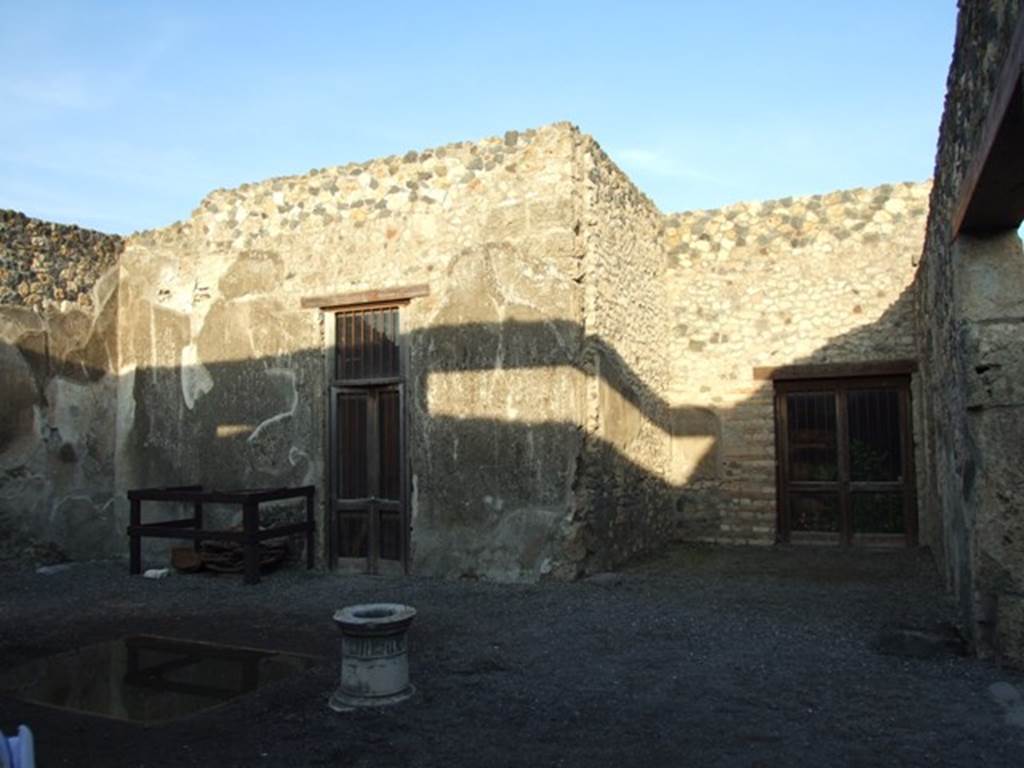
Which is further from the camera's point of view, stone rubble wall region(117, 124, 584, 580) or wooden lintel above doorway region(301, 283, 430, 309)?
wooden lintel above doorway region(301, 283, 430, 309)

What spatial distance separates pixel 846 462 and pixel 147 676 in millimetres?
7607

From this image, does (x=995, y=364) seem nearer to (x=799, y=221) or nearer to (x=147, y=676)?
(x=147, y=676)

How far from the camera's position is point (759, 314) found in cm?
1016

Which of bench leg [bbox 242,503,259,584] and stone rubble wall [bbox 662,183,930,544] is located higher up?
stone rubble wall [bbox 662,183,930,544]

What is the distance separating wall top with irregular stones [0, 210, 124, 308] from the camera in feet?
30.0

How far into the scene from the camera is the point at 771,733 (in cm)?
379

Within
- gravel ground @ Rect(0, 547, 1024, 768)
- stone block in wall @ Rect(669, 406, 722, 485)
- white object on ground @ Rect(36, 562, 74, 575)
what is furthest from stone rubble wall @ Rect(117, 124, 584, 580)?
stone block in wall @ Rect(669, 406, 722, 485)

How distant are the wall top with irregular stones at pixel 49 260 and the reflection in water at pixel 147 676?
16.7ft

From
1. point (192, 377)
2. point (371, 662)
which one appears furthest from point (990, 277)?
point (192, 377)

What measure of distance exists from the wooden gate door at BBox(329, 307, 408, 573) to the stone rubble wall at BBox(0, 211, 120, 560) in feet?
10.4

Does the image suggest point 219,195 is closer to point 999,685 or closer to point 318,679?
point 318,679

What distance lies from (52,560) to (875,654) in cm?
838

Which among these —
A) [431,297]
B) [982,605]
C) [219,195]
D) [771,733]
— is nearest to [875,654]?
[982,605]

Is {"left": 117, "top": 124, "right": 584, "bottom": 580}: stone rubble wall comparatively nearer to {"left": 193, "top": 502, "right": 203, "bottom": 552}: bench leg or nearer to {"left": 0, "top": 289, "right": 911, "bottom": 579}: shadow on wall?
{"left": 0, "top": 289, "right": 911, "bottom": 579}: shadow on wall
